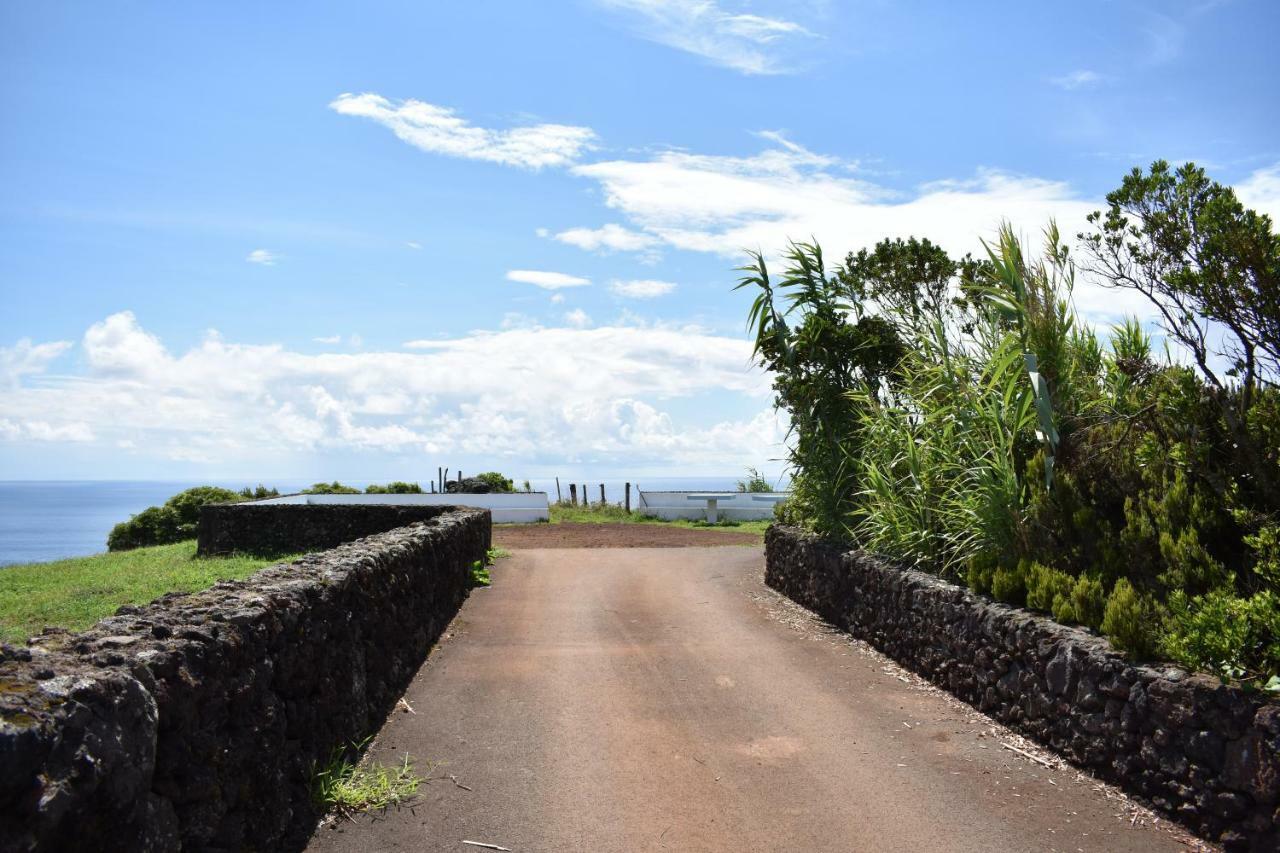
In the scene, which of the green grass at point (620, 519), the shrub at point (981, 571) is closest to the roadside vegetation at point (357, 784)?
the shrub at point (981, 571)

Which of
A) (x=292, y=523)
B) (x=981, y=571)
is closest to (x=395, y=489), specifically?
(x=292, y=523)

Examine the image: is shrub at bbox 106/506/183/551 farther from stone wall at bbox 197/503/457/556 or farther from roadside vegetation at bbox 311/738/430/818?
roadside vegetation at bbox 311/738/430/818

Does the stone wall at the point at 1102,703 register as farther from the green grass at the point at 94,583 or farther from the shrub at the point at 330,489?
the shrub at the point at 330,489

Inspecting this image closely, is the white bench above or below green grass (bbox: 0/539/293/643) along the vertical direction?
above

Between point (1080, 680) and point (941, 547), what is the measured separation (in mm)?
3607

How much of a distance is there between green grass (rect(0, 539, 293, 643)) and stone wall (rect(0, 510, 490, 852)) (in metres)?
2.76

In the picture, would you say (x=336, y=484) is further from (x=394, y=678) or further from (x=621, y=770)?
(x=621, y=770)

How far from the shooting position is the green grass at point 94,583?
32.6ft

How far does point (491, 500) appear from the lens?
2973 cm

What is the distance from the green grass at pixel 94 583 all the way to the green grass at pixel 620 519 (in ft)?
39.4

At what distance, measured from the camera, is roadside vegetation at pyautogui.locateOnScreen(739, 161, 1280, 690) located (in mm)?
6477

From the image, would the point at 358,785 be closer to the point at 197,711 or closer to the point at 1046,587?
the point at 197,711

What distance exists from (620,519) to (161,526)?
42.5 ft

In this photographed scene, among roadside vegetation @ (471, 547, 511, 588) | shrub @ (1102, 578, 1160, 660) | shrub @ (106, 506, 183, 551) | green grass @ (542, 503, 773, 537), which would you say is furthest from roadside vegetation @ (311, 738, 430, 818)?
shrub @ (106, 506, 183, 551)
